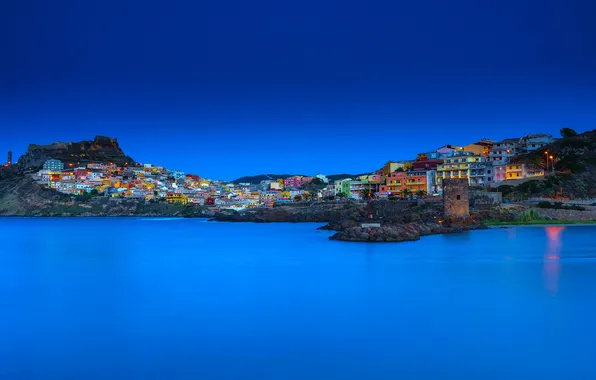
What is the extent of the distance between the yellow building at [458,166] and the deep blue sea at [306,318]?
80.4ft

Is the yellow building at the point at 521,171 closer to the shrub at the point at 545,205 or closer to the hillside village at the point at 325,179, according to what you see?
the hillside village at the point at 325,179

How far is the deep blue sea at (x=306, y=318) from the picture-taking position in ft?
17.4

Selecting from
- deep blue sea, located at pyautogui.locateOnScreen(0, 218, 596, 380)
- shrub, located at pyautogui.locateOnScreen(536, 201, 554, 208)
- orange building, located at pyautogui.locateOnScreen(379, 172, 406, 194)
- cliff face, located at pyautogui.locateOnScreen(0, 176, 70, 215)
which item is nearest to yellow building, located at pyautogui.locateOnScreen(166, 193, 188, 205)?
cliff face, located at pyautogui.locateOnScreen(0, 176, 70, 215)

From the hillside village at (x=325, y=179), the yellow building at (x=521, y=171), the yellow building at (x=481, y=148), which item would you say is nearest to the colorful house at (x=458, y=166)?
the hillside village at (x=325, y=179)

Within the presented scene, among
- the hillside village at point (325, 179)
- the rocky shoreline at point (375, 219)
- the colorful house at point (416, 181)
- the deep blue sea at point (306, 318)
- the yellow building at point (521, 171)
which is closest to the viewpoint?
the deep blue sea at point (306, 318)

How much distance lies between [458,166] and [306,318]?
3503 centimetres

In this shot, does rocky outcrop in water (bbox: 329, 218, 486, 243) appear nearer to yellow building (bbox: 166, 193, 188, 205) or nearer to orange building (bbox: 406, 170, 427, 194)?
orange building (bbox: 406, 170, 427, 194)

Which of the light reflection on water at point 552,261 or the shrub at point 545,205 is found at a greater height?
the shrub at point 545,205

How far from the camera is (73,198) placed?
71.2 m

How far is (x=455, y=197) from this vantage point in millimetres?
24344

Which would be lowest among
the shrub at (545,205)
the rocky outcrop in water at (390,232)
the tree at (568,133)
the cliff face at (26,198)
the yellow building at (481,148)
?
the rocky outcrop in water at (390,232)

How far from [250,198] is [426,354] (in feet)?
238

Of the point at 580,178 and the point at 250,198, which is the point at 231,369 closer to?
the point at 580,178

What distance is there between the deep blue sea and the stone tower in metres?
8.57
